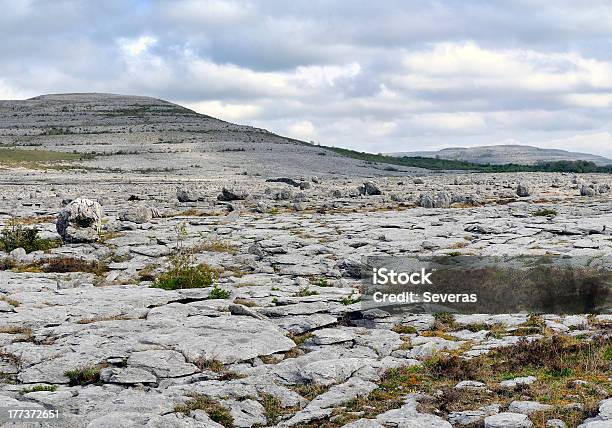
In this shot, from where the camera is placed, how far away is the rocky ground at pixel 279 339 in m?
8.92

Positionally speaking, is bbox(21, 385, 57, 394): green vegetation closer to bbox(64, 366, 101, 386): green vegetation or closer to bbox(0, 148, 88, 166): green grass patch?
bbox(64, 366, 101, 386): green vegetation

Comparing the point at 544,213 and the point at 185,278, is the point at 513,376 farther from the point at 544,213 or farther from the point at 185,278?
the point at 544,213

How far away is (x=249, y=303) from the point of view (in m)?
14.2

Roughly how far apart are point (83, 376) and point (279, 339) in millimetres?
3168

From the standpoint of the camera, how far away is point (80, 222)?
2227 cm

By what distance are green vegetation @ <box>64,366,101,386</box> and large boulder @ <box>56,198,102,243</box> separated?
12151 millimetres

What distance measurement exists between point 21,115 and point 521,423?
12020 cm

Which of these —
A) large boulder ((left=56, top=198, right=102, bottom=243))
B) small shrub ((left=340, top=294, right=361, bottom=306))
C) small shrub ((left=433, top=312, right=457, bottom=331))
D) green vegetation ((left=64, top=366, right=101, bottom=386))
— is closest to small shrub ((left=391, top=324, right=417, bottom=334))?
small shrub ((left=433, top=312, right=457, bottom=331))

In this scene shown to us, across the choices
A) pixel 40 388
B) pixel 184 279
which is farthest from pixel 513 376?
pixel 184 279

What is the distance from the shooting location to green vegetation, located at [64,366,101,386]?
1001 cm

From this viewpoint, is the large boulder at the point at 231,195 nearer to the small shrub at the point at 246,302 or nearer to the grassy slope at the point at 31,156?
the small shrub at the point at 246,302

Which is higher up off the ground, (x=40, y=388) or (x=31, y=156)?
(x=31, y=156)

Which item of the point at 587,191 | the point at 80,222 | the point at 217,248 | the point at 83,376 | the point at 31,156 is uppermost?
the point at 31,156

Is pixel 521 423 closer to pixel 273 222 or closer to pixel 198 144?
pixel 273 222
